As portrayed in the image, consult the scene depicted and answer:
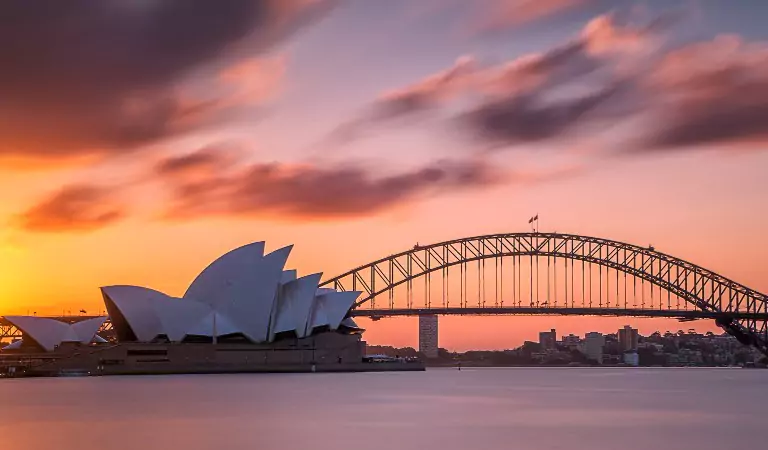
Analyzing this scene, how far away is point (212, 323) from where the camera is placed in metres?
97.7

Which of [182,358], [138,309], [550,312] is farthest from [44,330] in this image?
[550,312]

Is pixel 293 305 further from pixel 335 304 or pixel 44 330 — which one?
pixel 44 330

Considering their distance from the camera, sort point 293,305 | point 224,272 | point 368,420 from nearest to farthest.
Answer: point 368,420
point 224,272
point 293,305

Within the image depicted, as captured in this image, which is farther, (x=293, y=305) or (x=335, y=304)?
(x=335, y=304)

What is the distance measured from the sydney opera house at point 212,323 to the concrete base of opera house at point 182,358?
89 mm

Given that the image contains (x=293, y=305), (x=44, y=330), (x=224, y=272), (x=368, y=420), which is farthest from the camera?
(x=44, y=330)

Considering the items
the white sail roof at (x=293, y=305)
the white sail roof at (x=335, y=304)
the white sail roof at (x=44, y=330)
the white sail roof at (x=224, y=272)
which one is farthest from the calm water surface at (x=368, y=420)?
the white sail roof at (x=335, y=304)

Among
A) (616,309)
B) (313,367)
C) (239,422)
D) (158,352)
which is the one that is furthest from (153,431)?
(616,309)

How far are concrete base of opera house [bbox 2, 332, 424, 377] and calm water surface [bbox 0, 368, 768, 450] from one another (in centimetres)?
3128

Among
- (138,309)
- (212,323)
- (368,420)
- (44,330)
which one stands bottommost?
(368,420)

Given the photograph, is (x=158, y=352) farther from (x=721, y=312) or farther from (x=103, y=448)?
(x=103, y=448)

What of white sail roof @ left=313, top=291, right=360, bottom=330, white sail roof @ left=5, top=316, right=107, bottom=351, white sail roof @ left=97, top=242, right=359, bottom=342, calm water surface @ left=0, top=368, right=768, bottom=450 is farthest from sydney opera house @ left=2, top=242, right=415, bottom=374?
calm water surface @ left=0, top=368, right=768, bottom=450

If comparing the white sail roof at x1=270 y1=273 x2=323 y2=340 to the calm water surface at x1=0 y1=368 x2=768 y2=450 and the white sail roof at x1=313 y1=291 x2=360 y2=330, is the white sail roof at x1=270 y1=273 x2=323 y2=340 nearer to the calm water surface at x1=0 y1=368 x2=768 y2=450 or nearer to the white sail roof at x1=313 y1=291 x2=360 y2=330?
the white sail roof at x1=313 y1=291 x2=360 y2=330

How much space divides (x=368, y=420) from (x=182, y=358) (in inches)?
2337
